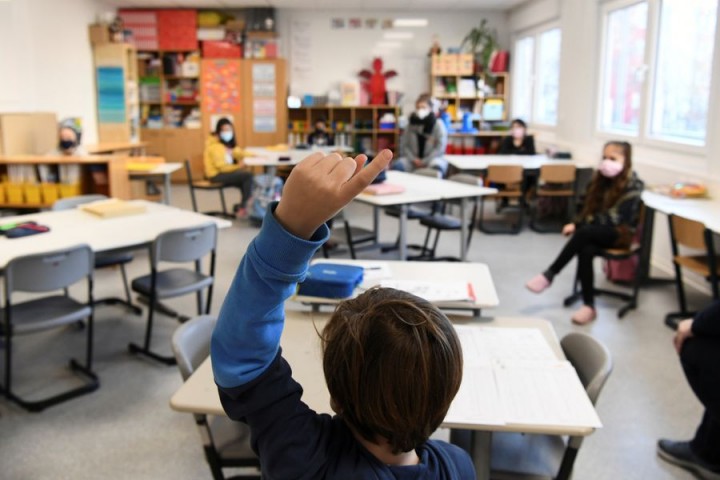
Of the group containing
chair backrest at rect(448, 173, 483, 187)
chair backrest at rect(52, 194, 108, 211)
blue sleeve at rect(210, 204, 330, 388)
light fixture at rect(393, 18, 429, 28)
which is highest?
light fixture at rect(393, 18, 429, 28)

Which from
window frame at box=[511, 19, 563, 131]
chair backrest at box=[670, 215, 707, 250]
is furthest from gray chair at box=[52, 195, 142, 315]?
window frame at box=[511, 19, 563, 131]

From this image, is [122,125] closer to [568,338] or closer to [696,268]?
[696,268]

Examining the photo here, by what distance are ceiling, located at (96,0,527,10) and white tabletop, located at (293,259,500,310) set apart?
742cm

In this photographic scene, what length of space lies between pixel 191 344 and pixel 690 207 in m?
3.55

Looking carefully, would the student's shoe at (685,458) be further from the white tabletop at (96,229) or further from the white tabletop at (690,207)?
the white tabletop at (96,229)

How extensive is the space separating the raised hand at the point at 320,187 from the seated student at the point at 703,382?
1968 millimetres

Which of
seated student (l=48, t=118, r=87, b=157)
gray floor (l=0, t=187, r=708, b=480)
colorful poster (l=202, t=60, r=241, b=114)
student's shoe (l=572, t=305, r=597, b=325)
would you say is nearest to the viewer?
gray floor (l=0, t=187, r=708, b=480)

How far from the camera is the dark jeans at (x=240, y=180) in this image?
24.5 ft

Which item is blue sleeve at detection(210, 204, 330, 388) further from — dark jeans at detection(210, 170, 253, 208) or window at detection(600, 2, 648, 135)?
dark jeans at detection(210, 170, 253, 208)

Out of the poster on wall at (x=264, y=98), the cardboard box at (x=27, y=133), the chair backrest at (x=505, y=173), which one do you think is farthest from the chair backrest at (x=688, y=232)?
the poster on wall at (x=264, y=98)

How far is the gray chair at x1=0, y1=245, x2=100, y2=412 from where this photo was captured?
2969 mm

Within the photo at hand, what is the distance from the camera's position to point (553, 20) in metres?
8.66

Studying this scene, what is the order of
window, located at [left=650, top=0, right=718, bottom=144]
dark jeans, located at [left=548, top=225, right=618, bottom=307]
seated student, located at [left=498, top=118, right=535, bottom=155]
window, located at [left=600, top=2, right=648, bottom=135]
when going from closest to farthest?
dark jeans, located at [left=548, top=225, right=618, bottom=307]
window, located at [left=650, top=0, right=718, bottom=144]
window, located at [left=600, top=2, right=648, bottom=135]
seated student, located at [left=498, top=118, right=535, bottom=155]

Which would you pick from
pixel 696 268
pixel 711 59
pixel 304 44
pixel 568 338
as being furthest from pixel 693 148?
pixel 304 44
